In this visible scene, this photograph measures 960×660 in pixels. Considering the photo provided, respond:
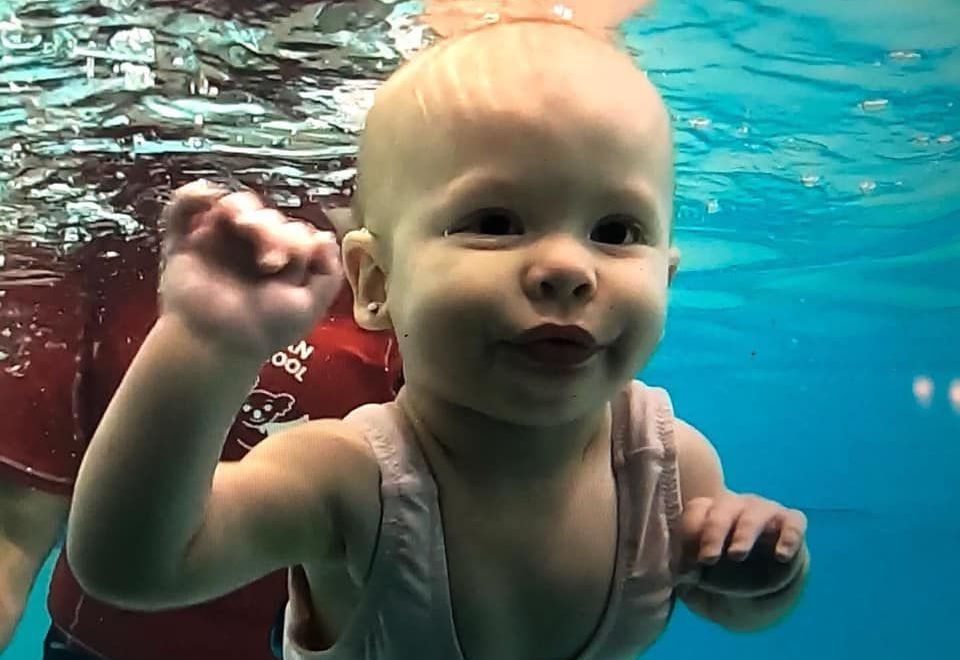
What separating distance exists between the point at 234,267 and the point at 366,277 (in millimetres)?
639

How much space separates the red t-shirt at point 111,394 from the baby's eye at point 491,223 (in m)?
1.92

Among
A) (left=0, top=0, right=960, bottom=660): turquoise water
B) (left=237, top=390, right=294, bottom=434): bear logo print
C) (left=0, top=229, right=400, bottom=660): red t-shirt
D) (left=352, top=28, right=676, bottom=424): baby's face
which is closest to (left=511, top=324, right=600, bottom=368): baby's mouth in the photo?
(left=352, top=28, right=676, bottom=424): baby's face

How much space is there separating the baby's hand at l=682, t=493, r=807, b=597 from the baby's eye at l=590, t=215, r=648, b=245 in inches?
22.1

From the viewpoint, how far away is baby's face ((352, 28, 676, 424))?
71.4 inches

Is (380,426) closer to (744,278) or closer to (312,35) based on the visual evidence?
(312,35)

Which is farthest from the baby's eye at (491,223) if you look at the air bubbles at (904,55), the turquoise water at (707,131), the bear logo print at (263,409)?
the air bubbles at (904,55)

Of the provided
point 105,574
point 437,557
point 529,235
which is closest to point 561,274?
point 529,235

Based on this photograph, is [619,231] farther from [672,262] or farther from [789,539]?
[789,539]

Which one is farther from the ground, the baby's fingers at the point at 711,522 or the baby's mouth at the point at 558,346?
the baby's mouth at the point at 558,346

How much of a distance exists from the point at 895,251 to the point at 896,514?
1402 centimetres

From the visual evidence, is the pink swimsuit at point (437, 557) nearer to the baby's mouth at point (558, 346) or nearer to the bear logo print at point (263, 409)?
the baby's mouth at point (558, 346)

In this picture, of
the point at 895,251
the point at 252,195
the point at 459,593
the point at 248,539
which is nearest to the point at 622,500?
the point at 459,593

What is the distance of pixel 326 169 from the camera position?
6.45 m

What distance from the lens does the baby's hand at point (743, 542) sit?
202 cm
